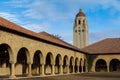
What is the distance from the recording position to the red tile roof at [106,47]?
50356 mm

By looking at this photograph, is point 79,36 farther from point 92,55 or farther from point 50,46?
point 50,46

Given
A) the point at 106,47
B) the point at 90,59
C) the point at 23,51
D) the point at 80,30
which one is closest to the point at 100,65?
the point at 90,59

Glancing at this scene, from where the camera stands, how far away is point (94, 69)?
169ft

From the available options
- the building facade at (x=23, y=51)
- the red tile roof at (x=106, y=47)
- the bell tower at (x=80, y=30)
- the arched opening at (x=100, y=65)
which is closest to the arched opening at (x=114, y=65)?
the arched opening at (x=100, y=65)

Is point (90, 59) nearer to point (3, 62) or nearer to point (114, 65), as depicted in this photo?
point (114, 65)

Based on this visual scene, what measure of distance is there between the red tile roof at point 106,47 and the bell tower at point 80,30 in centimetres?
4748

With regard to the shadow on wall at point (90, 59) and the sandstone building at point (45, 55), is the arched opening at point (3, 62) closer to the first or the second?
the sandstone building at point (45, 55)

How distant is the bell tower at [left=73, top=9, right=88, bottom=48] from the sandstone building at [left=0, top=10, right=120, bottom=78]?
47735mm

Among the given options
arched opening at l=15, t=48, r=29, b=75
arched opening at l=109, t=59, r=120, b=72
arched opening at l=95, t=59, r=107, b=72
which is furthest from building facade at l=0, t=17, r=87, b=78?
arched opening at l=109, t=59, r=120, b=72

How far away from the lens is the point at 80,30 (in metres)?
105

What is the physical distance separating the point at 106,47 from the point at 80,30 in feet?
173

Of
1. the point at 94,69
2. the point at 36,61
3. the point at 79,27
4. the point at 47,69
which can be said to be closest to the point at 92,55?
the point at 94,69

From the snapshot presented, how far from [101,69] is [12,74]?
31139 mm

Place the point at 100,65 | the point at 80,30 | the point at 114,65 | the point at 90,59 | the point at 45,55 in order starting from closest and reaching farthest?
the point at 45,55 → the point at 114,65 → the point at 90,59 → the point at 100,65 → the point at 80,30
